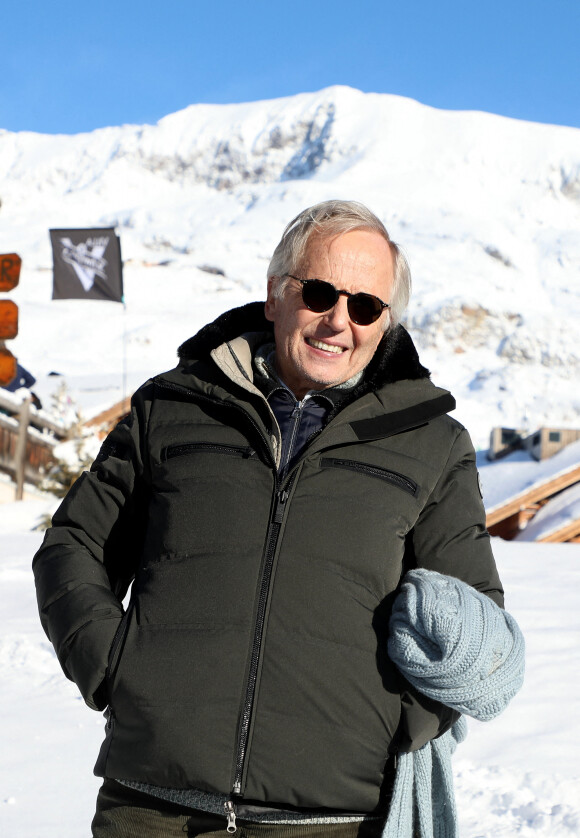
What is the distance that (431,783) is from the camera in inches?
71.6

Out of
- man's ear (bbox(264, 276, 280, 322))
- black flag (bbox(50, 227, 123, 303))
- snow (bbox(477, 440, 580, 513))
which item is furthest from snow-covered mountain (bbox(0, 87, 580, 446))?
man's ear (bbox(264, 276, 280, 322))

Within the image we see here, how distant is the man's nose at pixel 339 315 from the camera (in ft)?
6.40

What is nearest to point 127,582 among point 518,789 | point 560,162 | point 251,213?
point 518,789

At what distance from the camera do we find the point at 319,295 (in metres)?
1.97

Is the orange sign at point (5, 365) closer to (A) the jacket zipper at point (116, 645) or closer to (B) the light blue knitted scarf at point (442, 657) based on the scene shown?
(A) the jacket zipper at point (116, 645)

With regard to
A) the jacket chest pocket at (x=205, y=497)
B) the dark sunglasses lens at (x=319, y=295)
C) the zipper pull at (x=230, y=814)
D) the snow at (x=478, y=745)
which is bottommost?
the snow at (x=478, y=745)

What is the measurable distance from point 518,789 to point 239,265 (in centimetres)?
7131

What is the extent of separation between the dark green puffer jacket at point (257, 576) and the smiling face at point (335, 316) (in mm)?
67

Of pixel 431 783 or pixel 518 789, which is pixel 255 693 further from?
pixel 518 789

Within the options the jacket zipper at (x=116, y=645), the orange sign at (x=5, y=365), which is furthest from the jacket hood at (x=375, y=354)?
the orange sign at (x=5, y=365)

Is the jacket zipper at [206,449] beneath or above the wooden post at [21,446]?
above

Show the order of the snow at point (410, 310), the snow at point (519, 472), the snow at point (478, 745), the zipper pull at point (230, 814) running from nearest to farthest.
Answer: the zipper pull at point (230, 814) → the snow at point (478, 745) → the snow at point (410, 310) → the snow at point (519, 472)

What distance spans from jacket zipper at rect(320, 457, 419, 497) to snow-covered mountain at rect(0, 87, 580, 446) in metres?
18.0

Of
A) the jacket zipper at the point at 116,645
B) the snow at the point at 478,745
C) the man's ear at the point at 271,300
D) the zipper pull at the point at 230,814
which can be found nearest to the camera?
the zipper pull at the point at 230,814
